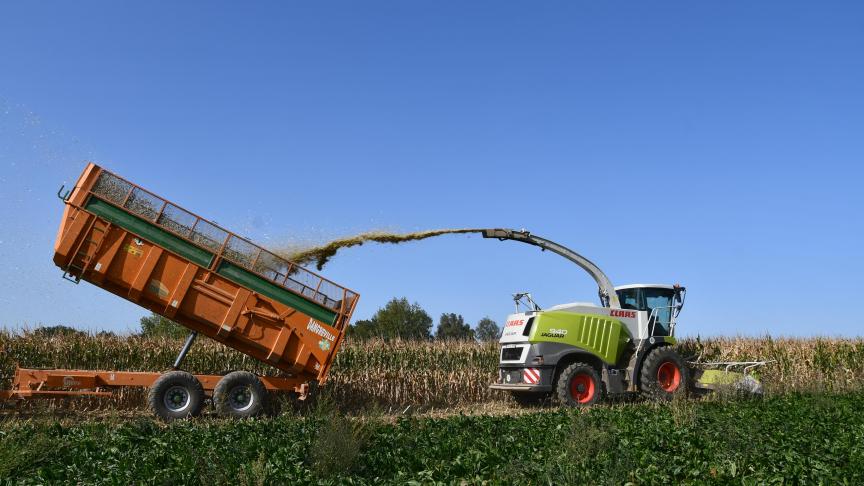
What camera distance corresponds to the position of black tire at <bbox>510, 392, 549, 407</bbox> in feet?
50.6

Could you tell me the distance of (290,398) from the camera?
13391mm

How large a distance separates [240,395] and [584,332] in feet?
22.9

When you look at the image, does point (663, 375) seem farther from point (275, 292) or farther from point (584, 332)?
point (275, 292)

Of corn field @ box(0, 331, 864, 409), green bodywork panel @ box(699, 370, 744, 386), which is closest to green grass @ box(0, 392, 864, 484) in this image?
green bodywork panel @ box(699, 370, 744, 386)

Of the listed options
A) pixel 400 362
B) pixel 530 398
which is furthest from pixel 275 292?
pixel 400 362

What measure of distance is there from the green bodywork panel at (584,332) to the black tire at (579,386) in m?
0.44

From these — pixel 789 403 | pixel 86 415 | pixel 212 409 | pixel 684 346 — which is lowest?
pixel 86 415

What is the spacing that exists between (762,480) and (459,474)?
2.89 m

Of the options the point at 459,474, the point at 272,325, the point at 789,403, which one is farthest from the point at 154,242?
the point at 789,403

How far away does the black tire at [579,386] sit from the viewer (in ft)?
45.6

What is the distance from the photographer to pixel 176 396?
11.9m

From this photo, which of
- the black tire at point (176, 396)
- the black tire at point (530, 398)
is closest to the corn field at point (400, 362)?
the black tire at point (530, 398)

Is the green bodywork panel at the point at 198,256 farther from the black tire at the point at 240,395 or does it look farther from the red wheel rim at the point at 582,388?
the red wheel rim at the point at 582,388

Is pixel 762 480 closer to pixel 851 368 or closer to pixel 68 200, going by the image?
pixel 68 200
